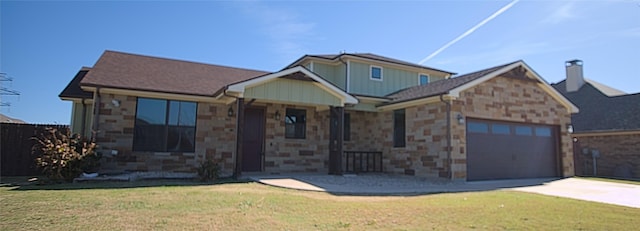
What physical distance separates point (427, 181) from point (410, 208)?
5207mm

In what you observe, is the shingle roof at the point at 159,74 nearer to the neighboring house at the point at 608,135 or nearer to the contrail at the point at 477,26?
the contrail at the point at 477,26

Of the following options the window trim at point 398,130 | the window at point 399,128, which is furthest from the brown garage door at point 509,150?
the window at point 399,128

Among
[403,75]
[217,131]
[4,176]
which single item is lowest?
[4,176]

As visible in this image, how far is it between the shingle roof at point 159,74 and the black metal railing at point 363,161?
5.43 meters

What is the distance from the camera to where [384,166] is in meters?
14.2

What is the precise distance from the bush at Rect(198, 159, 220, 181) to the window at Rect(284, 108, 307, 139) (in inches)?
137

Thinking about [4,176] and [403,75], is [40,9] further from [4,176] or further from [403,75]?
[403,75]

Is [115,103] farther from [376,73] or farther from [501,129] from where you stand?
[501,129]

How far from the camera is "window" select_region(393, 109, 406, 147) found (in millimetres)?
13523

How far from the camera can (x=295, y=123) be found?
13.8 meters

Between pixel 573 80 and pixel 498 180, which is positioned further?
pixel 573 80

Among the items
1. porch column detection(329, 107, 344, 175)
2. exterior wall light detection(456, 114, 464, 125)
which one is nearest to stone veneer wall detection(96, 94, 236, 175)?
porch column detection(329, 107, 344, 175)

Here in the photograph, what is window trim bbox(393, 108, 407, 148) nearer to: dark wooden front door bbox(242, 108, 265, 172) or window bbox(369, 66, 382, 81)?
window bbox(369, 66, 382, 81)

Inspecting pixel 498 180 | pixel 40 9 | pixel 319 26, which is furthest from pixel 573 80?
pixel 40 9
